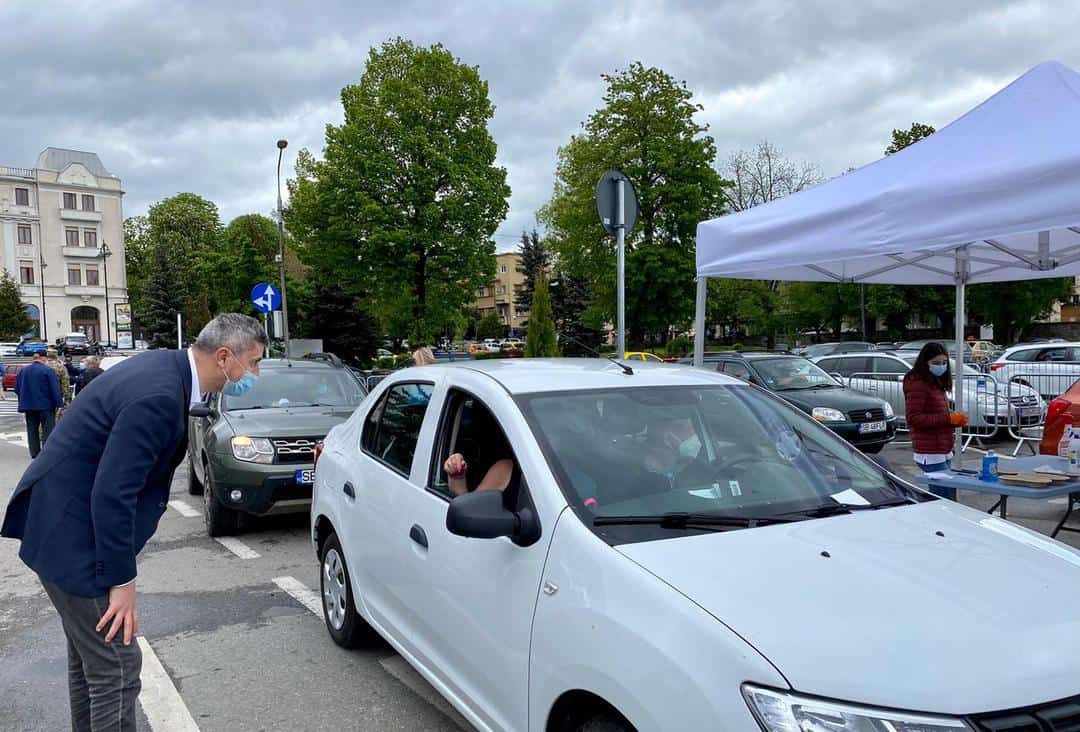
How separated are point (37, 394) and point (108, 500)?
12296 mm

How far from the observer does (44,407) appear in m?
12.9

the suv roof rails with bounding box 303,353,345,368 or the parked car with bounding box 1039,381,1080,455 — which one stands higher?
the suv roof rails with bounding box 303,353,345,368

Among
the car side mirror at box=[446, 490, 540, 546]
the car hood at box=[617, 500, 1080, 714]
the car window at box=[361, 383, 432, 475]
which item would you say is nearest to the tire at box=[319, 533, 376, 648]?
the car window at box=[361, 383, 432, 475]

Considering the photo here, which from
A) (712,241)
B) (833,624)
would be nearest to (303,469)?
(712,241)

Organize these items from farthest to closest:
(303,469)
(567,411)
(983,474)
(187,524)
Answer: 1. (187,524)
2. (303,469)
3. (983,474)
4. (567,411)

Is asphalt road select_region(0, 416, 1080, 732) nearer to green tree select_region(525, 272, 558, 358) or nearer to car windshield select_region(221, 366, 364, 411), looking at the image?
car windshield select_region(221, 366, 364, 411)

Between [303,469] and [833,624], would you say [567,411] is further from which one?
[303,469]

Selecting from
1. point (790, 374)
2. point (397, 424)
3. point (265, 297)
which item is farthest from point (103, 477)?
point (265, 297)

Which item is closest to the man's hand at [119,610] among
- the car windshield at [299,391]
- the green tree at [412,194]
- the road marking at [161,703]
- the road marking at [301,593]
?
the road marking at [161,703]

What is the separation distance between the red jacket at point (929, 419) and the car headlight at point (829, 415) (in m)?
4.06

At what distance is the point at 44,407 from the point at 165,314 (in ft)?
189

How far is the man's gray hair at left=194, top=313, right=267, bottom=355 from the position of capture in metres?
2.85

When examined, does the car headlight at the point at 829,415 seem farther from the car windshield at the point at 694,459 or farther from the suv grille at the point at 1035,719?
the suv grille at the point at 1035,719

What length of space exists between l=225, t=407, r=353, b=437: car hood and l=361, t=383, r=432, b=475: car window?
3.14 m
